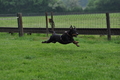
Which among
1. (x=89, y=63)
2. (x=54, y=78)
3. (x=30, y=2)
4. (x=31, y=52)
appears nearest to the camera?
(x=54, y=78)

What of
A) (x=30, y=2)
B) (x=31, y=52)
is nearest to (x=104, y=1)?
(x=30, y=2)

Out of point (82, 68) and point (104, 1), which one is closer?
point (82, 68)

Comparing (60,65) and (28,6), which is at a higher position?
(28,6)

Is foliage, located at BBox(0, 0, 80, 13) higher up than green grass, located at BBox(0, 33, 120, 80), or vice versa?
foliage, located at BBox(0, 0, 80, 13)

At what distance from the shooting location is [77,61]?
29.4 ft

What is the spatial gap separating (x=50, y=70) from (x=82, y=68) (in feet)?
3.09

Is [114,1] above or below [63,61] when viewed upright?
above

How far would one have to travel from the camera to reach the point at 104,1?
226 ft

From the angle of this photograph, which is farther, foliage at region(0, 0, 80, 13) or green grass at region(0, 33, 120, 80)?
foliage at region(0, 0, 80, 13)

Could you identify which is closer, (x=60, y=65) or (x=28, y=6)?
(x=60, y=65)

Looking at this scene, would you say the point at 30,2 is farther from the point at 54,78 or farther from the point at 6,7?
the point at 54,78

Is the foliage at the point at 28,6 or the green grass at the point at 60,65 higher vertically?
the foliage at the point at 28,6

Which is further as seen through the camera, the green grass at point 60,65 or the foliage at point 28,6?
the foliage at point 28,6

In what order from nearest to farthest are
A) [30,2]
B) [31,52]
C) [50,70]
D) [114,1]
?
[50,70] < [31,52] < [114,1] < [30,2]
